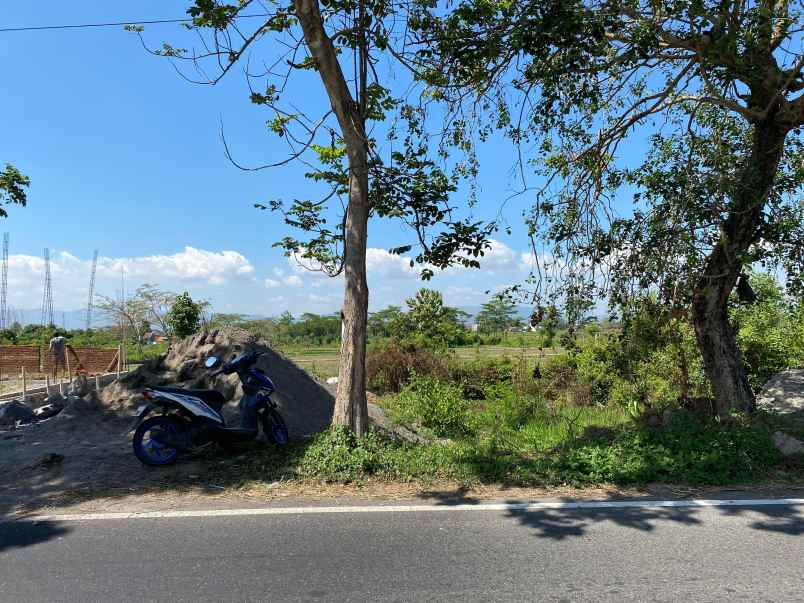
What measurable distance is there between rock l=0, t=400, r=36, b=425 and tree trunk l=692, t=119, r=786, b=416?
1124 cm

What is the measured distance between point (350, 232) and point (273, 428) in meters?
2.64

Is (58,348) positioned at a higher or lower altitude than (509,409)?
higher

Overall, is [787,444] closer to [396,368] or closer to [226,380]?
[226,380]

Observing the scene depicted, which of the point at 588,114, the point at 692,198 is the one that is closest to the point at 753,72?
the point at 692,198

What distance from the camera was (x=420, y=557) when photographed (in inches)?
157

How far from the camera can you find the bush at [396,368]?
56.7ft

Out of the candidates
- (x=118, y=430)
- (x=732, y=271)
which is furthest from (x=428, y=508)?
(x=118, y=430)

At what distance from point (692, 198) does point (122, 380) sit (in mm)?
9279

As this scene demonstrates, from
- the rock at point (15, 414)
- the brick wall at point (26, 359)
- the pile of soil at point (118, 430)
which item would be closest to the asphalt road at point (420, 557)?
the pile of soil at point (118, 430)

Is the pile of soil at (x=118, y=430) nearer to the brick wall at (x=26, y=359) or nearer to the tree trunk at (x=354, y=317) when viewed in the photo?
the tree trunk at (x=354, y=317)

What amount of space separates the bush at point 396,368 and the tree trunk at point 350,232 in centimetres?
1039

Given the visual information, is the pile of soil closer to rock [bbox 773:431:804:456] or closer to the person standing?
rock [bbox 773:431:804:456]

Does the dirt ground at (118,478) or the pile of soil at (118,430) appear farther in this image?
the pile of soil at (118,430)

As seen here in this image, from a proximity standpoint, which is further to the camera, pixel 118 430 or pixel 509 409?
pixel 509 409
